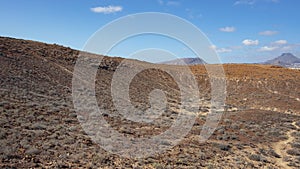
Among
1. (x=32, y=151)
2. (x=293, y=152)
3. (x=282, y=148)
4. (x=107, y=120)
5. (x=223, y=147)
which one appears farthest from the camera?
(x=107, y=120)

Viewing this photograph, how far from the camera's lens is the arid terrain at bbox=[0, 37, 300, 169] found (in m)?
13.0

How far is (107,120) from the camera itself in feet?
70.2

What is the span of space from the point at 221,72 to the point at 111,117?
36420 mm

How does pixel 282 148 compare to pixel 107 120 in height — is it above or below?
below

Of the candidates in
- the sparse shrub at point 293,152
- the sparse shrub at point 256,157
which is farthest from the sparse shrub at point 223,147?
the sparse shrub at point 293,152

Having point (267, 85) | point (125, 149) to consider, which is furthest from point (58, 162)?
point (267, 85)

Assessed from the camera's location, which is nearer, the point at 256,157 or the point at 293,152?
the point at 256,157

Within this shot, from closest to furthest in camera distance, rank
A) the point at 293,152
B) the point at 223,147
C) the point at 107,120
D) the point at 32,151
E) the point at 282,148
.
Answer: the point at 32,151 < the point at 223,147 < the point at 293,152 < the point at 282,148 < the point at 107,120

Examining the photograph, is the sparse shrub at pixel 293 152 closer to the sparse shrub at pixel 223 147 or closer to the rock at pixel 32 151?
the sparse shrub at pixel 223 147

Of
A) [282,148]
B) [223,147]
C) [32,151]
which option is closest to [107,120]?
[223,147]

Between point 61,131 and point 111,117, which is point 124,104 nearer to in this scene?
point 111,117

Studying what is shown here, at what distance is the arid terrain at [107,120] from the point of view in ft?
42.5

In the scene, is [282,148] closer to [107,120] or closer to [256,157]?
[256,157]

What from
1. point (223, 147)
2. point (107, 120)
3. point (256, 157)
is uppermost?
point (107, 120)
